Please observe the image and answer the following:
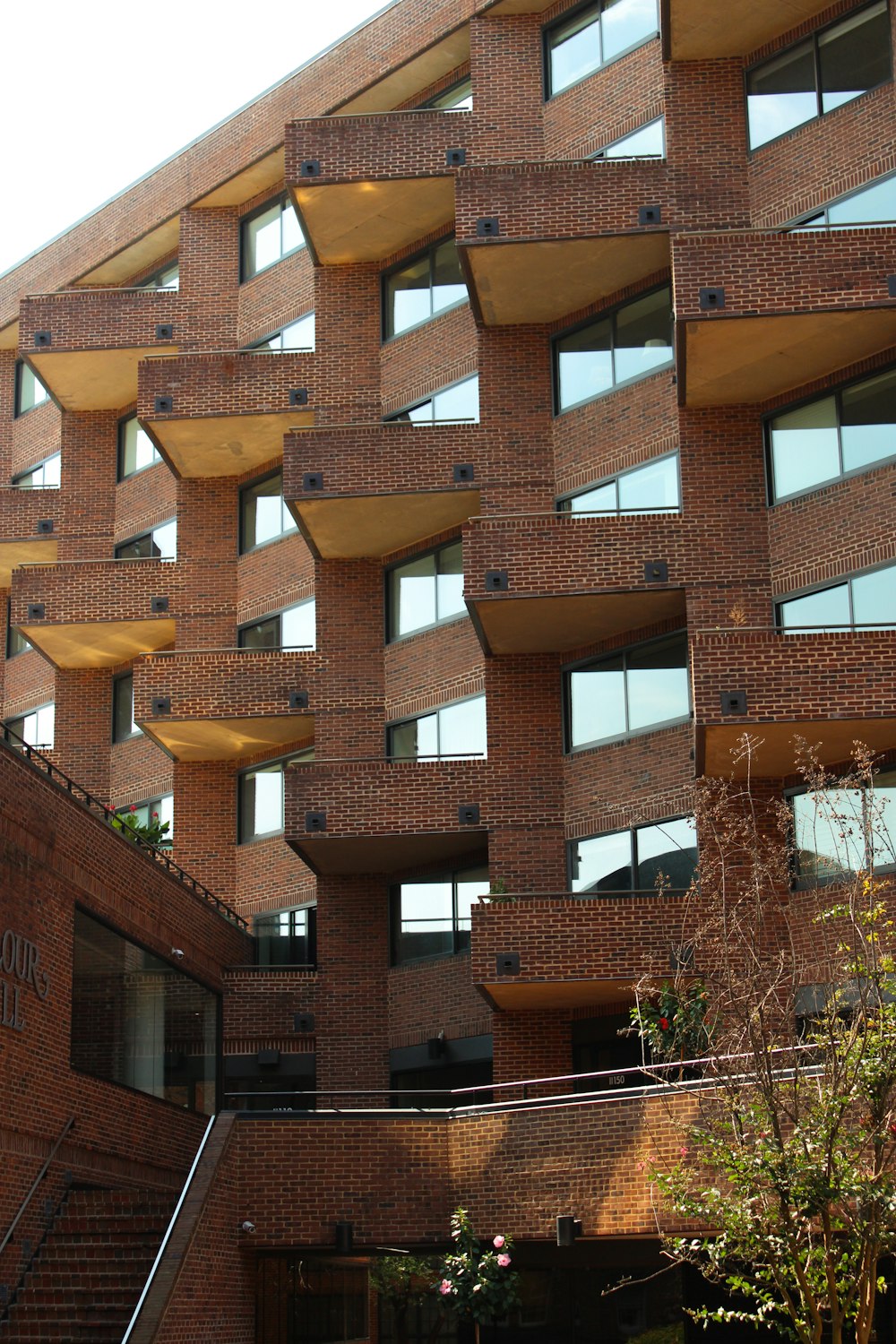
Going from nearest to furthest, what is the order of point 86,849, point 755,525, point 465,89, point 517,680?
point 86,849 → point 755,525 → point 517,680 → point 465,89

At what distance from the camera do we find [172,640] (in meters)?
37.0

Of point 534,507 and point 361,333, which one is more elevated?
point 361,333

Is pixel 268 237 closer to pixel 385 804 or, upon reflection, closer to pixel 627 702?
pixel 385 804

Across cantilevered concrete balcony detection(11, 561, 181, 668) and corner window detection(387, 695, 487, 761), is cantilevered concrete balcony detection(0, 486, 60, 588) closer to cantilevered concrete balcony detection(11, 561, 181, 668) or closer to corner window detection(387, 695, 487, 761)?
cantilevered concrete balcony detection(11, 561, 181, 668)

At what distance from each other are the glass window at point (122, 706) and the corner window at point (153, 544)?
8.57ft

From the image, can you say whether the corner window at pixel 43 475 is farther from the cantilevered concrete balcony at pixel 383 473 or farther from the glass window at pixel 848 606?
the glass window at pixel 848 606

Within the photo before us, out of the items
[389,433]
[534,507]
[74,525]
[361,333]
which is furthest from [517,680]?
[74,525]

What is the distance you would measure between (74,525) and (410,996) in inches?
576

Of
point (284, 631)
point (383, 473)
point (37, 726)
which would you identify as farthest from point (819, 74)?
point (37, 726)

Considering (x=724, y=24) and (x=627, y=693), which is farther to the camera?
(x=627, y=693)

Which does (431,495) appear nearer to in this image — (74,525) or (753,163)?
(753,163)

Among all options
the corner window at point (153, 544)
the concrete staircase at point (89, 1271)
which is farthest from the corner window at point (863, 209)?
the concrete staircase at point (89, 1271)

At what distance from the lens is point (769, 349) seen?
85.9 feet

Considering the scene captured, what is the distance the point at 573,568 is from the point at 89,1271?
12.4 m
